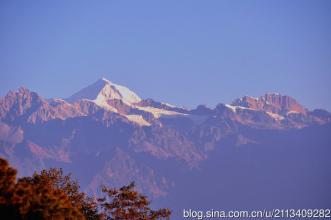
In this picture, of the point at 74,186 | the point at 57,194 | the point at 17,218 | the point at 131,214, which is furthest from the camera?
the point at 74,186

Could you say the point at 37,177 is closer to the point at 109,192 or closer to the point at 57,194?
the point at 109,192

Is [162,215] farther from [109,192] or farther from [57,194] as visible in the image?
[57,194]

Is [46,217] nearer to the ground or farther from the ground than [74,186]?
nearer to the ground

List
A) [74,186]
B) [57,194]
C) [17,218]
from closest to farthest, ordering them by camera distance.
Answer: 1. [17,218]
2. [57,194]
3. [74,186]

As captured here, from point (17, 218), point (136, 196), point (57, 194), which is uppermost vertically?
point (136, 196)

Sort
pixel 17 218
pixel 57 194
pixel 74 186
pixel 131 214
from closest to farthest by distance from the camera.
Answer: pixel 17 218 → pixel 57 194 → pixel 131 214 → pixel 74 186

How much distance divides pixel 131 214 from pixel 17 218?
24.8 meters

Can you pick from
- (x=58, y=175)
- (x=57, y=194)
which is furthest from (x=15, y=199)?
(x=58, y=175)

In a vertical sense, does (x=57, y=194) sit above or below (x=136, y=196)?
below

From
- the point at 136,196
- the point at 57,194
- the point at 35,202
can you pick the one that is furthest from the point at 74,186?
the point at 35,202

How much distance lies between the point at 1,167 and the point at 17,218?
720cm

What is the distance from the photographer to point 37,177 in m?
103

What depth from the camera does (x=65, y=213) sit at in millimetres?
81562

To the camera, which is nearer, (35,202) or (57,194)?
(35,202)
